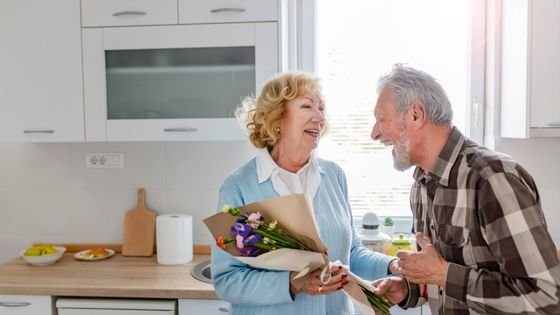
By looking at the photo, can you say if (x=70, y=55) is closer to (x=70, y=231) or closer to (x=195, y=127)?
(x=195, y=127)

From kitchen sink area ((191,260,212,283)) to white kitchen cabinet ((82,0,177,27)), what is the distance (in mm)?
1127

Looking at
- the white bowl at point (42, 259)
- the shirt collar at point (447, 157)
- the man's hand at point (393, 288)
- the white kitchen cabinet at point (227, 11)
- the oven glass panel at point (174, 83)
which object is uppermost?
the white kitchen cabinet at point (227, 11)

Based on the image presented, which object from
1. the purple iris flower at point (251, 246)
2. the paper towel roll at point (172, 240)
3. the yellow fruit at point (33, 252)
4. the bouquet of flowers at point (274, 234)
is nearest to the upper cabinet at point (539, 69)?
the bouquet of flowers at point (274, 234)

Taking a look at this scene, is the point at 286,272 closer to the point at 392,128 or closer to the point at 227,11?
the point at 392,128

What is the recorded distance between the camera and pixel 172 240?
240 cm

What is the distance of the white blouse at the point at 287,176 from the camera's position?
163 cm

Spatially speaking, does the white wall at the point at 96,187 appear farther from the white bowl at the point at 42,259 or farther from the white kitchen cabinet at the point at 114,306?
the white kitchen cabinet at the point at 114,306

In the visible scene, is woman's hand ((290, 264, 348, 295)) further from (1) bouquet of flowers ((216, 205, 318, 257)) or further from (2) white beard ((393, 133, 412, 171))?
(2) white beard ((393, 133, 412, 171))

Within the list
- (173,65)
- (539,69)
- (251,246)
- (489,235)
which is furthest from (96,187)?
(539,69)

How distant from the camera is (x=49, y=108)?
2.31m

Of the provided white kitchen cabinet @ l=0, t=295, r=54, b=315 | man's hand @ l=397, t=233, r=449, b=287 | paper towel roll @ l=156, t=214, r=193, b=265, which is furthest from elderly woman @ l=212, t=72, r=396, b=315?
white kitchen cabinet @ l=0, t=295, r=54, b=315

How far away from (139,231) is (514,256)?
193cm

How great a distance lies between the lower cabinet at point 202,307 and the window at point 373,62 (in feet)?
3.07

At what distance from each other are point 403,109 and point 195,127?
1.15 meters
